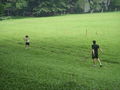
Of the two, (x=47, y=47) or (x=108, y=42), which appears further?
(x=108, y=42)

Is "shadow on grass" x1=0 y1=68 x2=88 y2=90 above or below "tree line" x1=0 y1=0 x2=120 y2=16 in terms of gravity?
below

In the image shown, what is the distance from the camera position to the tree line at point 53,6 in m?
124

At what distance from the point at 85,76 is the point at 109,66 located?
6.28 m

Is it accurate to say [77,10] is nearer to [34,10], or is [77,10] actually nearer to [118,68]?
[34,10]

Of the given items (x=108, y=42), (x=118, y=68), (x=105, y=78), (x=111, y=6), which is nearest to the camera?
(x=105, y=78)

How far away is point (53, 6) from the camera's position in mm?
125625

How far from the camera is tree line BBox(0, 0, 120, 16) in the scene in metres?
124

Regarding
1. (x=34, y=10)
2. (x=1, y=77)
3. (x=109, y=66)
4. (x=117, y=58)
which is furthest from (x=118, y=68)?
(x=34, y=10)

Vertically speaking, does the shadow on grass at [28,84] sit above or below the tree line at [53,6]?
below

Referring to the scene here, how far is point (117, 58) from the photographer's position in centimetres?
2939

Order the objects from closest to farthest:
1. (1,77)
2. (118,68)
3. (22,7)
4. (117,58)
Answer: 1. (1,77)
2. (118,68)
3. (117,58)
4. (22,7)

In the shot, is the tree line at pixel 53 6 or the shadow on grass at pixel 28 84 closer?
the shadow on grass at pixel 28 84

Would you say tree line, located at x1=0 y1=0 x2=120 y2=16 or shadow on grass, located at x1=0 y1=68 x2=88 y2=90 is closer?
shadow on grass, located at x1=0 y1=68 x2=88 y2=90

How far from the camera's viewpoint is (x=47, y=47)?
37.8 metres
